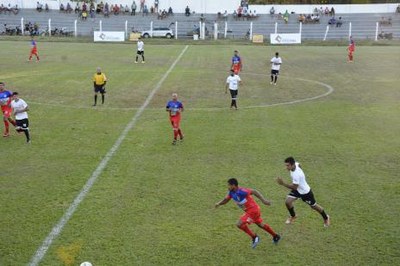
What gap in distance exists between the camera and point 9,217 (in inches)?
460

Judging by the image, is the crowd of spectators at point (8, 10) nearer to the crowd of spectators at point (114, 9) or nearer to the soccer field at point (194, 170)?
the crowd of spectators at point (114, 9)

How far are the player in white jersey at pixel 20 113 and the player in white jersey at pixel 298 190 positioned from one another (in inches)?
405

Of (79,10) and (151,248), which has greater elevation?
(79,10)

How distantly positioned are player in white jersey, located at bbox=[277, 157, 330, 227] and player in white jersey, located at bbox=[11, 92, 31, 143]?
1030cm

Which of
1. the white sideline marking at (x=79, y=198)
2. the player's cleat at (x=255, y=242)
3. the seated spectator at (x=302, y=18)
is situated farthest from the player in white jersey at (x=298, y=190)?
the seated spectator at (x=302, y=18)

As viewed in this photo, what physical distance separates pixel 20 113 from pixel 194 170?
22.2ft

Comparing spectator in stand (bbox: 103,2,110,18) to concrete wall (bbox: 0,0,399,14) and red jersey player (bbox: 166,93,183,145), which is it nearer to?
concrete wall (bbox: 0,0,399,14)

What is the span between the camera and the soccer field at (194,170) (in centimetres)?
1045

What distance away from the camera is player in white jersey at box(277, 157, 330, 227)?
1100 cm

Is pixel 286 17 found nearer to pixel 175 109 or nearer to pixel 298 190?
pixel 175 109

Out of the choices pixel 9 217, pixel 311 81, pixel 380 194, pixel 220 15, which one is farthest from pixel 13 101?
pixel 220 15

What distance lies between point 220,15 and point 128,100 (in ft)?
164

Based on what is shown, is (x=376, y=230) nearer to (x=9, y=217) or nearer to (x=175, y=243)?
(x=175, y=243)

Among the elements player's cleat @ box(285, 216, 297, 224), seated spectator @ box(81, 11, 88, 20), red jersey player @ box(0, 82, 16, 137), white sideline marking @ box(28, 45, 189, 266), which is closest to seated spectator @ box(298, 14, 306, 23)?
seated spectator @ box(81, 11, 88, 20)
